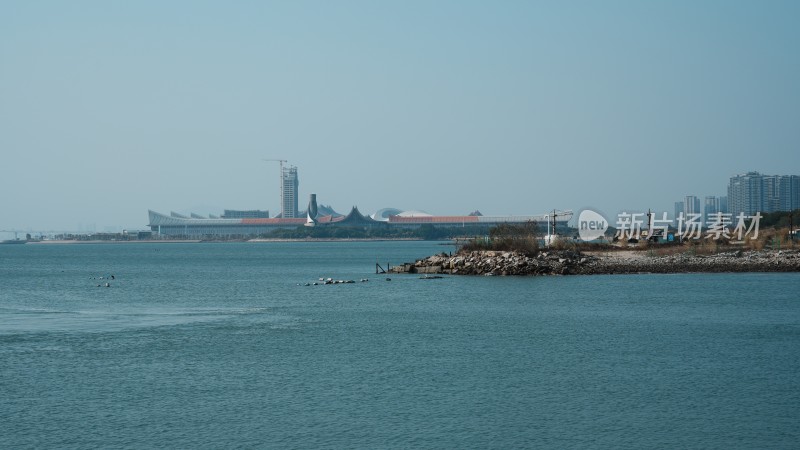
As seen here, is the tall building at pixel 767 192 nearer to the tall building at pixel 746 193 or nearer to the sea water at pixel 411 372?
the tall building at pixel 746 193

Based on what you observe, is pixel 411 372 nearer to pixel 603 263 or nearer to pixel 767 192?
pixel 603 263

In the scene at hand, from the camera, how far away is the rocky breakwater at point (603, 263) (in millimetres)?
44594

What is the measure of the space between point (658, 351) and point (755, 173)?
160 metres

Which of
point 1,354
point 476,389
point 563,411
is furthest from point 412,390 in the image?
point 1,354

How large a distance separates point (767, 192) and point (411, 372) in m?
158

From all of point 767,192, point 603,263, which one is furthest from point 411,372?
point 767,192

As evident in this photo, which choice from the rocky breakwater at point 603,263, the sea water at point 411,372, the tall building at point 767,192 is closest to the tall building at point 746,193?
the tall building at point 767,192

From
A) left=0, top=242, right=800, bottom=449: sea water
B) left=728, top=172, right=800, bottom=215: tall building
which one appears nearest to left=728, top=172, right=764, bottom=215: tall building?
left=728, top=172, right=800, bottom=215: tall building

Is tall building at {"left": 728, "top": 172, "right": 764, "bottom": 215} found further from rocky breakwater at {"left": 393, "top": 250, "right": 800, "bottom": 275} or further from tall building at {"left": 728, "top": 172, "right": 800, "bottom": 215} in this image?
rocky breakwater at {"left": 393, "top": 250, "right": 800, "bottom": 275}

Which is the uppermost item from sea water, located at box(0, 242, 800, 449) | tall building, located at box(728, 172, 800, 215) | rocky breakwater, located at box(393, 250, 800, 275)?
tall building, located at box(728, 172, 800, 215)

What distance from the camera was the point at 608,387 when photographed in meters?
16.3

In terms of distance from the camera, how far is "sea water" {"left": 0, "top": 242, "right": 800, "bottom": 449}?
13391mm

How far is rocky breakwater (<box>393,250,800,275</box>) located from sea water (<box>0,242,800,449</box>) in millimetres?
10447

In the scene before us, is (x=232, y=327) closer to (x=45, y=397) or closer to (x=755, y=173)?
(x=45, y=397)
